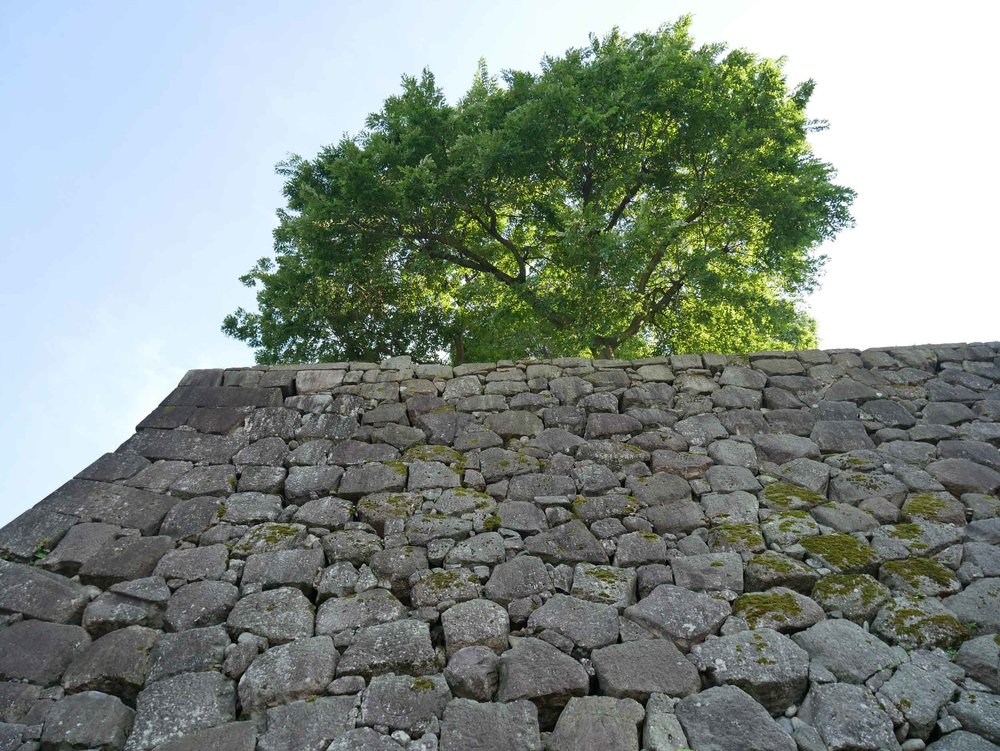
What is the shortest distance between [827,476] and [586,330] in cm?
405

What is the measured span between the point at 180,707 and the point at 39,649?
1038 mm

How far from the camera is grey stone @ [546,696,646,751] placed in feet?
10.5

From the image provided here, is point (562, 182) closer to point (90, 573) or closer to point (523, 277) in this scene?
point (523, 277)

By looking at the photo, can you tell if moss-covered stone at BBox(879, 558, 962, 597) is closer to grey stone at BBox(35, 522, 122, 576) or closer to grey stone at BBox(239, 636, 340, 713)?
grey stone at BBox(239, 636, 340, 713)

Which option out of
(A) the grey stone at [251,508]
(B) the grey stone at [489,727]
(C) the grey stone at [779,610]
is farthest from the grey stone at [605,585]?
(A) the grey stone at [251,508]

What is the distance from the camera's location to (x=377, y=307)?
391 inches

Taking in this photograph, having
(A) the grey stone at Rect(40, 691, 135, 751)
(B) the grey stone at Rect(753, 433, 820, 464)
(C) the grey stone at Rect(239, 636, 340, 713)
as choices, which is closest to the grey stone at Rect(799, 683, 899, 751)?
(B) the grey stone at Rect(753, 433, 820, 464)

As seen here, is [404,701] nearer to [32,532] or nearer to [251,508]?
[251,508]

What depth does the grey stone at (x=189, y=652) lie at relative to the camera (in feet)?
12.2

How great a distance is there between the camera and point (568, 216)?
875 centimetres

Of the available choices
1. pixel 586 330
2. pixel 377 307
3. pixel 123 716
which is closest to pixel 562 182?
pixel 586 330

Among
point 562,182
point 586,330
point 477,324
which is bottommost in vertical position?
point 586,330

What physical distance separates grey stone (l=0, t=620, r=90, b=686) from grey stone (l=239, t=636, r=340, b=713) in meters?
1.10

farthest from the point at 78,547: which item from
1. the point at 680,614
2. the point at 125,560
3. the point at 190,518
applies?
the point at 680,614
